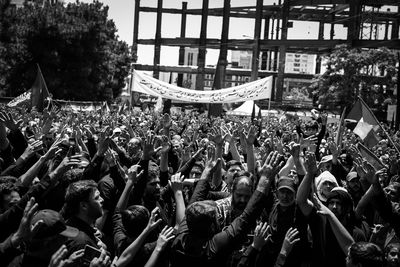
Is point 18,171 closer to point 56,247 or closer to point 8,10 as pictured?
point 56,247

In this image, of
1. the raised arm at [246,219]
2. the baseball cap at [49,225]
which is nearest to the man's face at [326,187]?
the raised arm at [246,219]

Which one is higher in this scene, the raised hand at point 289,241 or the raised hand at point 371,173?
the raised hand at point 371,173

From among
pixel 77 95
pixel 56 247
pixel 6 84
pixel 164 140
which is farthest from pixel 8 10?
pixel 56 247

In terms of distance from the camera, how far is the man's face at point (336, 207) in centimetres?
456

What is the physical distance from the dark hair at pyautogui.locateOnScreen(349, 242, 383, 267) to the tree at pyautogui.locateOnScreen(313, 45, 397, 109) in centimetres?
3921

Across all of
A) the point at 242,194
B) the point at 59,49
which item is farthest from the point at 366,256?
the point at 59,49

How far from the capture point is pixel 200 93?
19125 mm

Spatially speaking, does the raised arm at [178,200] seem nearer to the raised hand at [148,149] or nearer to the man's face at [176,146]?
the raised hand at [148,149]

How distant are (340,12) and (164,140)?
63365 millimetres

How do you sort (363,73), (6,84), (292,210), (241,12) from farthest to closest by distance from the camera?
(241,12) → (363,73) → (6,84) → (292,210)

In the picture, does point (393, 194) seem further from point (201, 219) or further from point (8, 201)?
point (8, 201)

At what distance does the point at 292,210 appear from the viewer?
13.9ft

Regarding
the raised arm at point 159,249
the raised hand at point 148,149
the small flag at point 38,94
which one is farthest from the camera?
the small flag at point 38,94

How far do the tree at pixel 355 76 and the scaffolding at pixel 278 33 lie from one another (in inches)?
238
